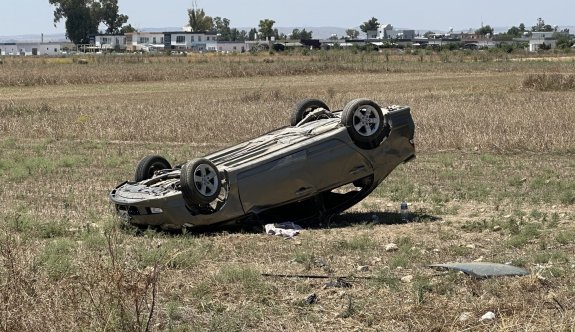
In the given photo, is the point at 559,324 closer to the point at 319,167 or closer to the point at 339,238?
the point at 339,238

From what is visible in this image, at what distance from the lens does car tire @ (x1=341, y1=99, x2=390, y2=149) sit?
472 inches

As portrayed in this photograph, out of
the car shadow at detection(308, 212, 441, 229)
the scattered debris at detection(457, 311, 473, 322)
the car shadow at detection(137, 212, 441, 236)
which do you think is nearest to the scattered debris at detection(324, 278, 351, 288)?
the scattered debris at detection(457, 311, 473, 322)

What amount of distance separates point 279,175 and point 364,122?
1410 mm

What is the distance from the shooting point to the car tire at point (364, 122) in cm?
1198

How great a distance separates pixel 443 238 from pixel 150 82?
162 feet

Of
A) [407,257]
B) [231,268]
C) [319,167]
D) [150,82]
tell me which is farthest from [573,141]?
[150,82]

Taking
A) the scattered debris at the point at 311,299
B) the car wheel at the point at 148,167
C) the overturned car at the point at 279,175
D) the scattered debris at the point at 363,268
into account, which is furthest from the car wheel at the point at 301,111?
the scattered debris at the point at 311,299

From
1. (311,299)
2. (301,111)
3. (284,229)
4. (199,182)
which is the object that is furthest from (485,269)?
(301,111)

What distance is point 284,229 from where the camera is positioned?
11.5 metres

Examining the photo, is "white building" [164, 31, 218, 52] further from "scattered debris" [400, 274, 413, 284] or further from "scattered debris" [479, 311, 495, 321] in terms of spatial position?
"scattered debris" [479, 311, 495, 321]

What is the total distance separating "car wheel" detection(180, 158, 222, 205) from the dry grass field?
51 cm

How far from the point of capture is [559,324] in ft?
22.5

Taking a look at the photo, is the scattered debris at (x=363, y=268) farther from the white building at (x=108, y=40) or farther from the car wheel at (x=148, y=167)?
the white building at (x=108, y=40)

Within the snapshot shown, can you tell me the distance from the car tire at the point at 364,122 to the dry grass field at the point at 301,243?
1.08 metres
